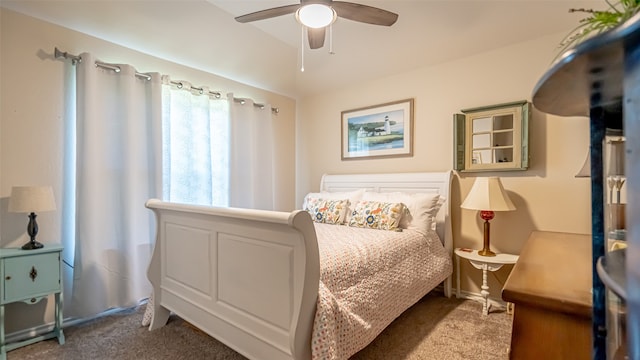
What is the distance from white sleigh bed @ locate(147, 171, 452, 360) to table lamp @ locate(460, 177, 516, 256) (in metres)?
0.65

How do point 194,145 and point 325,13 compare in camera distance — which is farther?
point 194,145

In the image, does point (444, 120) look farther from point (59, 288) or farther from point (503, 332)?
point (59, 288)

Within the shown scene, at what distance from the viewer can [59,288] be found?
2.09 meters

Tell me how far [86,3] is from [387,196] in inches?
117

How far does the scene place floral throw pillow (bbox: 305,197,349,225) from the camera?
301 cm

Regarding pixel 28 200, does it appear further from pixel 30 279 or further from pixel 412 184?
pixel 412 184

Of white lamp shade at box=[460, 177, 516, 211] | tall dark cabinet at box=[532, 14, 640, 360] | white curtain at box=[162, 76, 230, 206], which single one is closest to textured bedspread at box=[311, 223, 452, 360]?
white lamp shade at box=[460, 177, 516, 211]

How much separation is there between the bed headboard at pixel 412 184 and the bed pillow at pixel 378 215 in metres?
0.54

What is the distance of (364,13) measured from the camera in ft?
6.24

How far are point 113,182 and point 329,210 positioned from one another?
196cm

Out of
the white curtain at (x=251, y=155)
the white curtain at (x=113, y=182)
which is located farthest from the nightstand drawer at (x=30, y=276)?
the white curtain at (x=251, y=155)

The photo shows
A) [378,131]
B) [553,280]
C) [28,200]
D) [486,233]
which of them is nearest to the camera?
[553,280]

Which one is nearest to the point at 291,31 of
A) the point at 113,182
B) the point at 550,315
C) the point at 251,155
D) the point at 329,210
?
the point at 251,155

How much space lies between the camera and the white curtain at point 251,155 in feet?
11.4
